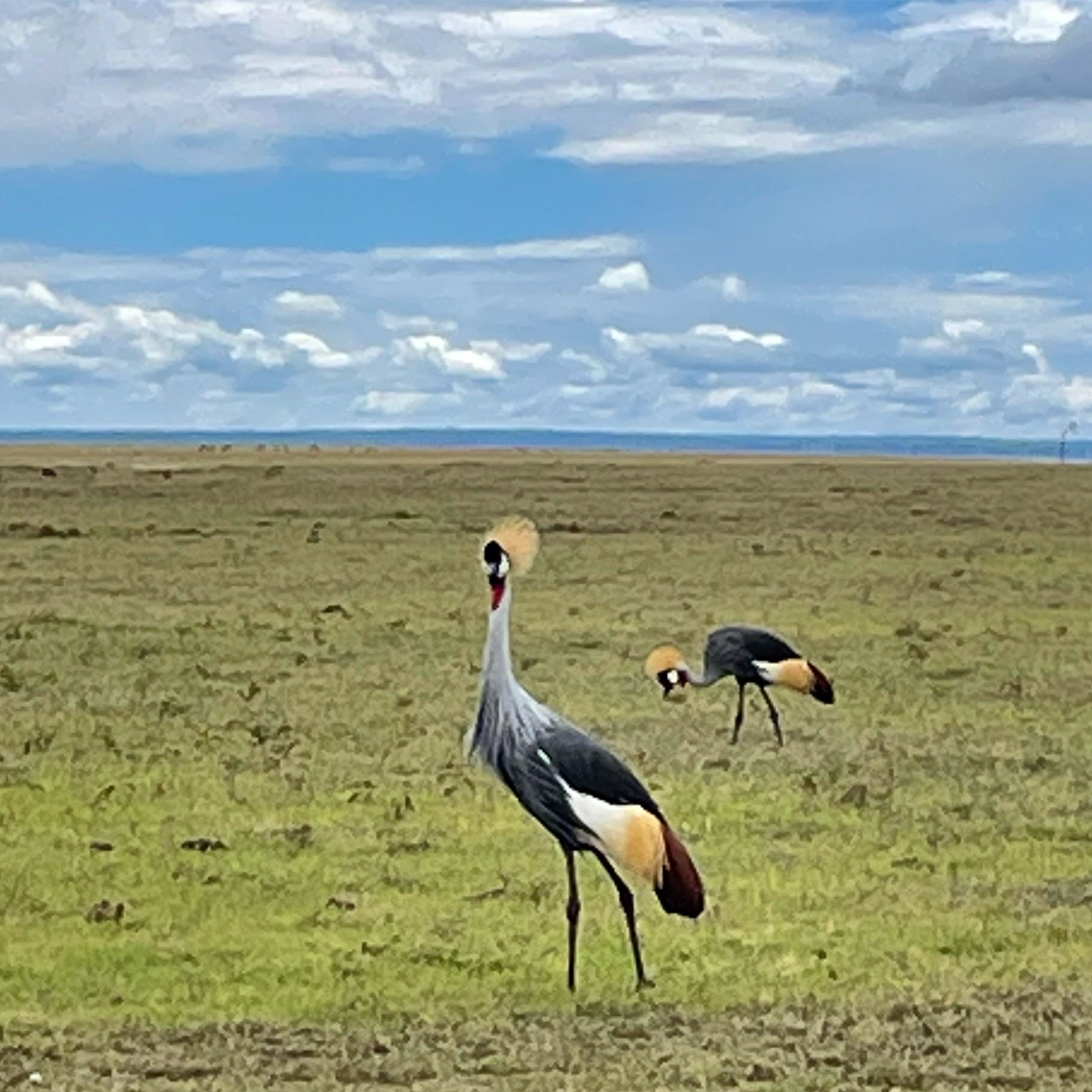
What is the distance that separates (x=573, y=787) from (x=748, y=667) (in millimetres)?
7627

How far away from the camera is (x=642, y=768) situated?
15312 mm

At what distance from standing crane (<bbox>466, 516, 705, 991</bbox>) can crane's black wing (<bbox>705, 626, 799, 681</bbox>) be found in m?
7.45

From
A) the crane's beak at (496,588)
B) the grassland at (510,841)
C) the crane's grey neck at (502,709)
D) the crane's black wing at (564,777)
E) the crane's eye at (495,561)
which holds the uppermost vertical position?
the crane's eye at (495,561)

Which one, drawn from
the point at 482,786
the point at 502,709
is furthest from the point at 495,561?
the point at 482,786

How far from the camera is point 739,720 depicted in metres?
16.6

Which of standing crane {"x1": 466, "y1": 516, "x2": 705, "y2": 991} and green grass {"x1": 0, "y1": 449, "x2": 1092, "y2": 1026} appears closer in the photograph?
standing crane {"x1": 466, "y1": 516, "x2": 705, "y2": 991}

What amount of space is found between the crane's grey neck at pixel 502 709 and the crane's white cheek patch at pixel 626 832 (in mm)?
231

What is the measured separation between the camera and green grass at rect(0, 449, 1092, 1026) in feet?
33.4

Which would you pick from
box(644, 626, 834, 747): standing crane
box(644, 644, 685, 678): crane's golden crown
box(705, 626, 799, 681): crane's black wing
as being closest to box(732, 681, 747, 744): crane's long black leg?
box(644, 626, 834, 747): standing crane

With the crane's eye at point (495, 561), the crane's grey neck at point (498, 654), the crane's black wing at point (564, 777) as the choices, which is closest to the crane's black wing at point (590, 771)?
the crane's black wing at point (564, 777)

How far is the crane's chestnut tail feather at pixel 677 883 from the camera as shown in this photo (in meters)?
9.32

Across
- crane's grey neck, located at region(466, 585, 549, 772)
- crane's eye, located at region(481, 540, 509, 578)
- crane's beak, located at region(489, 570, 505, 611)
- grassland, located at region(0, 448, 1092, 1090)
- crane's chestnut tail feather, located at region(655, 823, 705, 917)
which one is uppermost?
crane's eye, located at region(481, 540, 509, 578)

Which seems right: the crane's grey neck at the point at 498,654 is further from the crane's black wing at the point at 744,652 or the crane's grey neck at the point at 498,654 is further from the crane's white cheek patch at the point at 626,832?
the crane's black wing at the point at 744,652

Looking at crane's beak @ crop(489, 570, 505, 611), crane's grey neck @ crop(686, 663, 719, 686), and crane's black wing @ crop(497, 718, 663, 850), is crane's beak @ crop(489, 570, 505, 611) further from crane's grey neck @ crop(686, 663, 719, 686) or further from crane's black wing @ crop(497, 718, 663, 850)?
crane's grey neck @ crop(686, 663, 719, 686)
